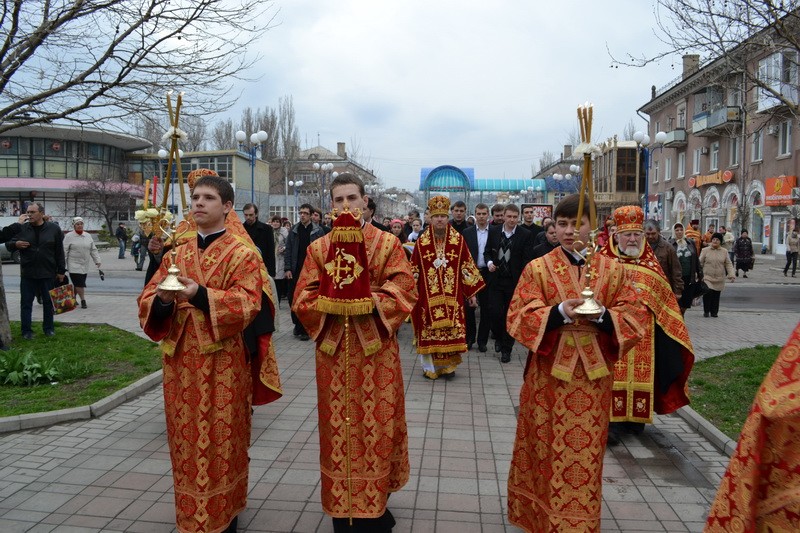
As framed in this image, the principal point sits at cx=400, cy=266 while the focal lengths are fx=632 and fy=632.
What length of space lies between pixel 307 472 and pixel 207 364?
5.78 feet

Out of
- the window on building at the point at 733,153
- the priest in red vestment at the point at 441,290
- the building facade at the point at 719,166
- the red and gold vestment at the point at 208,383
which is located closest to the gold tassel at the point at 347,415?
the red and gold vestment at the point at 208,383

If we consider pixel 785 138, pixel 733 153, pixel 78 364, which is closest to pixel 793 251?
pixel 785 138

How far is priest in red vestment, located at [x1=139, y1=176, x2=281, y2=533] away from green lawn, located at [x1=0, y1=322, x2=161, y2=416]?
136 inches

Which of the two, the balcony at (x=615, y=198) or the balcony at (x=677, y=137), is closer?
the balcony at (x=677, y=137)

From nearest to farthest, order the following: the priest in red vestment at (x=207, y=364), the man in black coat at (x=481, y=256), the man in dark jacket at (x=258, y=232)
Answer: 1. the priest in red vestment at (x=207, y=364)
2. the man in black coat at (x=481, y=256)
3. the man in dark jacket at (x=258, y=232)

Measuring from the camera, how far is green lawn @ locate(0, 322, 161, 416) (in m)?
6.53

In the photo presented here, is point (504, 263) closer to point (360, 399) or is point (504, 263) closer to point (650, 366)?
point (650, 366)

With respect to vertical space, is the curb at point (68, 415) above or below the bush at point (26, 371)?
below

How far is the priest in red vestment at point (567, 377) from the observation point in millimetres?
3389

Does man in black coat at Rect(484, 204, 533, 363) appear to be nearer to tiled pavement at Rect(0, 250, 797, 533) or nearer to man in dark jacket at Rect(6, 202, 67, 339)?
tiled pavement at Rect(0, 250, 797, 533)

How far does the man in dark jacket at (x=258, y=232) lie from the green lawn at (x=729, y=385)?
645cm

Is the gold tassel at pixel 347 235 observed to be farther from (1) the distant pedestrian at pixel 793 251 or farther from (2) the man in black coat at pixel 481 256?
(1) the distant pedestrian at pixel 793 251

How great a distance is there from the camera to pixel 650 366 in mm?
5434

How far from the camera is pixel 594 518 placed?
3.39 meters
